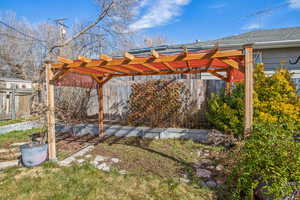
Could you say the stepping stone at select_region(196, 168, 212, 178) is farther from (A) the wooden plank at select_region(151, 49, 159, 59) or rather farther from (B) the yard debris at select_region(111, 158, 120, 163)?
(A) the wooden plank at select_region(151, 49, 159, 59)

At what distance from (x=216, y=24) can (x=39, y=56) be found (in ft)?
44.2

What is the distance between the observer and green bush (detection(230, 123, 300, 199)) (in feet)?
5.87

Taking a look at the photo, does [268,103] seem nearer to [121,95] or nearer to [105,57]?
[105,57]

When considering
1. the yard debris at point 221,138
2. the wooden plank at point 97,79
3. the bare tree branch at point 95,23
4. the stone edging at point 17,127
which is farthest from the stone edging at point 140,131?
the bare tree branch at point 95,23

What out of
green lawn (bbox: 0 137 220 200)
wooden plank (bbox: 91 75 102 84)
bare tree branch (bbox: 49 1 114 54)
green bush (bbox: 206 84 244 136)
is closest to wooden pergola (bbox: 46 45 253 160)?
green bush (bbox: 206 84 244 136)

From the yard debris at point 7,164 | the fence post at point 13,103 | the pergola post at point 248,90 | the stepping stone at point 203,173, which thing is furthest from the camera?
the fence post at point 13,103

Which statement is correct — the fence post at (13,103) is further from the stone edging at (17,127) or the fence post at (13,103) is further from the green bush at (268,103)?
the green bush at (268,103)

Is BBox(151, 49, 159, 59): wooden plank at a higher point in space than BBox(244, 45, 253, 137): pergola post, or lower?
higher

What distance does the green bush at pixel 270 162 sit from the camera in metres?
1.79

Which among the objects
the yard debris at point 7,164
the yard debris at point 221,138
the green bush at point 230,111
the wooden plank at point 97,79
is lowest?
the yard debris at point 7,164

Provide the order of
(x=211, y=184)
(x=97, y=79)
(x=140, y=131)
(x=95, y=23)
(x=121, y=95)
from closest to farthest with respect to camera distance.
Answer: (x=211, y=184) → (x=97, y=79) → (x=140, y=131) → (x=121, y=95) → (x=95, y=23)

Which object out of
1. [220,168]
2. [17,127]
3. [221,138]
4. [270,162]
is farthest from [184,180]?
[17,127]

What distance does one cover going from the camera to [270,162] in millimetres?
1934

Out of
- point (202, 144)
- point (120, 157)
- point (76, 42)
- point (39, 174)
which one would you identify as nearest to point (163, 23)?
point (76, 42)
